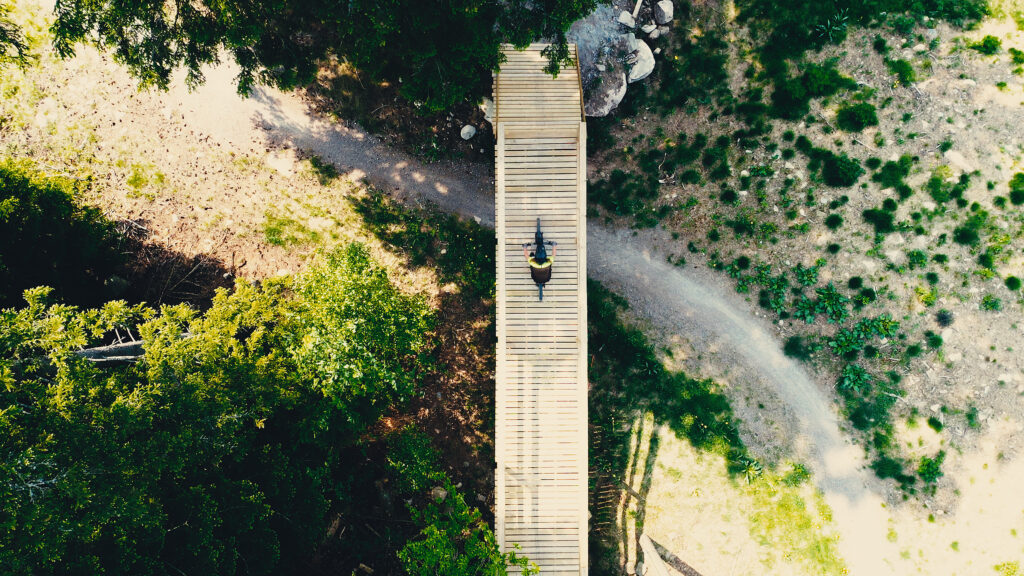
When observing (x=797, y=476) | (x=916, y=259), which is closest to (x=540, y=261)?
(x=797, y=476)

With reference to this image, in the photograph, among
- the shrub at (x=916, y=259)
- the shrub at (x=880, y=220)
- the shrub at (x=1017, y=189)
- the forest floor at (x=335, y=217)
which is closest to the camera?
the shrub at (x=1017, y=189)

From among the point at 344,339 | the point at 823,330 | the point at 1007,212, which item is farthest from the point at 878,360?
the point at 344,339

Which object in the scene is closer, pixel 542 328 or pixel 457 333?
pixel 542 328

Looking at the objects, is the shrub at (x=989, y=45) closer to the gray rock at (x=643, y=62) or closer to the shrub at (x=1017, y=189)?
the shrub at (x=1017, y=189)

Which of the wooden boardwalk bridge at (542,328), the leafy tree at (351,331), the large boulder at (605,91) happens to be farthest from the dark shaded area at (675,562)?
the large boulder at (605,91)

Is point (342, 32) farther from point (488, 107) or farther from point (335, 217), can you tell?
point (335, 217)

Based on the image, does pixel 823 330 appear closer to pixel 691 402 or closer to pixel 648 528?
pixel 691 402
